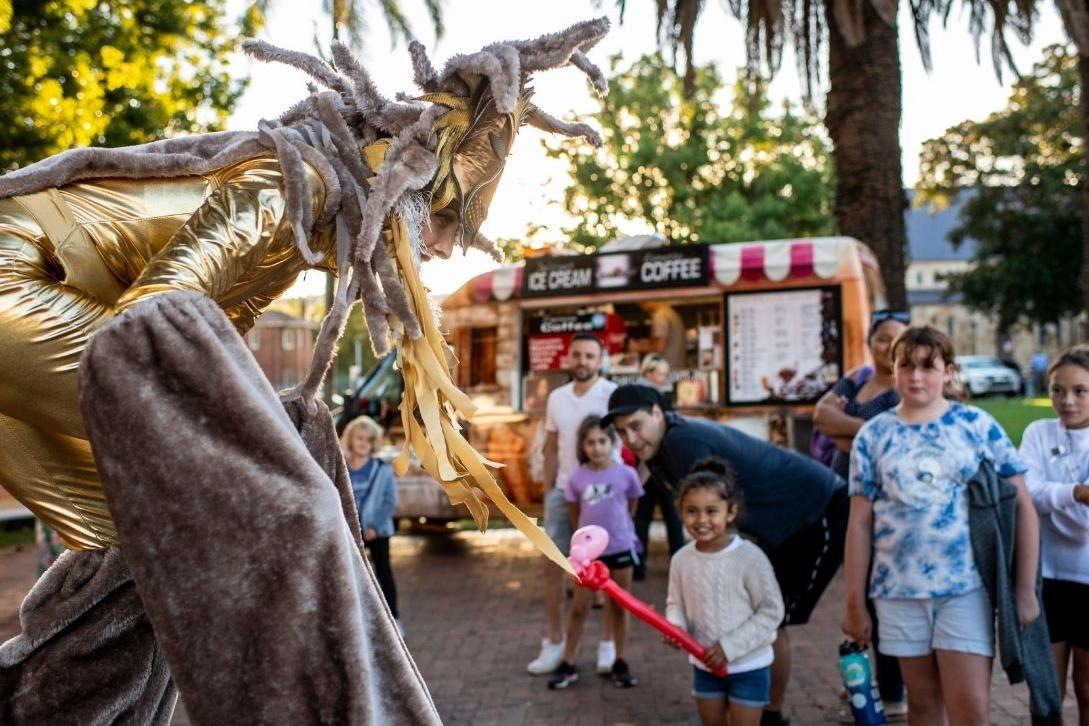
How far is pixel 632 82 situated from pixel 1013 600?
77.7ft

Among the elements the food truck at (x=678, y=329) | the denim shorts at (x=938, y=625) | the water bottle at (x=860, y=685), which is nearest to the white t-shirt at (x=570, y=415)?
the food truck at (x=678, y=329)

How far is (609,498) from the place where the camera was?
20.1ft

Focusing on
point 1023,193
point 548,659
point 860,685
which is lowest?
point 548,659

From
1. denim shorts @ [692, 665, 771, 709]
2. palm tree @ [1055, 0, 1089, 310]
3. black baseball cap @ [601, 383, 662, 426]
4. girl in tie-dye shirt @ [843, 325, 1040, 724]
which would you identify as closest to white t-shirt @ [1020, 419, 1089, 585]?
girl in tie-dye shirt @ [843, 325, 1040, 724]

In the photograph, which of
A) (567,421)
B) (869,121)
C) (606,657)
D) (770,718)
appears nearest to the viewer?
(770,718)

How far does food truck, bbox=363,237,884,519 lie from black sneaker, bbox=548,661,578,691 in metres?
3.10

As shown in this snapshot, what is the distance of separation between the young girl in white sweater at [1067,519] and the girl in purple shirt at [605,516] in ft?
7.55

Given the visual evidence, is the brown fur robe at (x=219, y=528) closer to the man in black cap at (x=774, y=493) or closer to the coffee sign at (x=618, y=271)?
the man in black cap at (x=774, y=493)

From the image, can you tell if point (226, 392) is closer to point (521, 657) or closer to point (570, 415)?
point (521, 657)

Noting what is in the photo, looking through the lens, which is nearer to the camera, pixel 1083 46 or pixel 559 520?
pixel 559 520

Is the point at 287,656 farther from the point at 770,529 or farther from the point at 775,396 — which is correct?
the point at 775,396

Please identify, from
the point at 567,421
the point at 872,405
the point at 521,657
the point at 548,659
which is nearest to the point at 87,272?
the point at 872,405

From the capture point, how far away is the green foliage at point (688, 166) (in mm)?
25250

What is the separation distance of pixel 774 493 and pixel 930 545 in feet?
3.39
